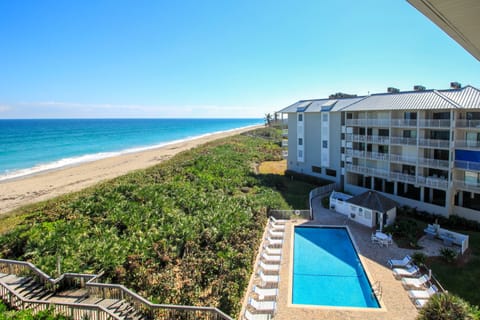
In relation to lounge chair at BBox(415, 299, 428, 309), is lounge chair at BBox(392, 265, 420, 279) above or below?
above

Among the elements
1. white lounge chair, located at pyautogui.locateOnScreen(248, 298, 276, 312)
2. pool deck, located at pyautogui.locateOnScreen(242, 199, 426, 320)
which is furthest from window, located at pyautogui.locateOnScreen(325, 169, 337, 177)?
white lounge chair, located at pyautogui.locateOnScreen(248, 298, 276, 312)

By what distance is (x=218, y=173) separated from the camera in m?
36.4

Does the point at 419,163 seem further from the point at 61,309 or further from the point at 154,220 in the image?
the point at 61,309

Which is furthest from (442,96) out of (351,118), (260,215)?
(260,215)

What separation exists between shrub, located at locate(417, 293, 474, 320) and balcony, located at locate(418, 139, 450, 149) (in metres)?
15.9

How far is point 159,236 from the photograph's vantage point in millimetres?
18766

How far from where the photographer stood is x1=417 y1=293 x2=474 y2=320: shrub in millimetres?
11062

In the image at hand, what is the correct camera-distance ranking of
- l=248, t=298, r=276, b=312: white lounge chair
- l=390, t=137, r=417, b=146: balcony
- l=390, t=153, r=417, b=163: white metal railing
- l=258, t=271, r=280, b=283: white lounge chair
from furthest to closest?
l=390, t=153, r=417, b=163: white metal railing
l=390, t=137, r=417, b=146: balcony
l=258, t=271, r=280, b=283: white lounge chair
l=248, t=298, r=276, b=312: white lounge chair

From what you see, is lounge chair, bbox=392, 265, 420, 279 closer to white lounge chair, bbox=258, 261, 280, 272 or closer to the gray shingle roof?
white lounge chair, bbox=258, 261, 280, 272

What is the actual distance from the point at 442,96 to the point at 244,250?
70.1ft

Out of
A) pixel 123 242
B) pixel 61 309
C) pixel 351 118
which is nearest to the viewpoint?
pixel 61 309

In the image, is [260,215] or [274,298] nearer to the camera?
[274,298]

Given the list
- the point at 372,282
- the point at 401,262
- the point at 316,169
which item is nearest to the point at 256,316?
the point at 372,282

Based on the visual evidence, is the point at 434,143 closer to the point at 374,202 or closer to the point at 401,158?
the point at 401,158
